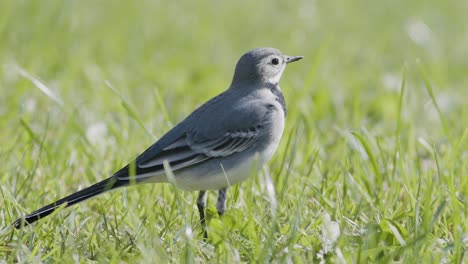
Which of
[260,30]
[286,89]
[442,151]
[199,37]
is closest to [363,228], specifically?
[442,151]

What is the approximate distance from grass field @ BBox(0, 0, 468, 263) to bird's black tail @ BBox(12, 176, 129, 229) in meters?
0.07

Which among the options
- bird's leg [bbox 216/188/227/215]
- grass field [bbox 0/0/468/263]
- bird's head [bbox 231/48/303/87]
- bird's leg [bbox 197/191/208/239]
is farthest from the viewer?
bird's head [bbox 231/48/303/87]

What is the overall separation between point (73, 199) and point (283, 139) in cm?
273

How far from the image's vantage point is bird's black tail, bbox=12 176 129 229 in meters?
4.14

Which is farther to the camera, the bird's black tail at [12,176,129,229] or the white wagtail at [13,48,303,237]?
the white wagtail at [13,48,303,237]

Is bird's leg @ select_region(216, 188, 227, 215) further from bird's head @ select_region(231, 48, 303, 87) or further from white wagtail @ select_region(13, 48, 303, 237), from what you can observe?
bird's head @ select_region(231, 48, 303, 87)

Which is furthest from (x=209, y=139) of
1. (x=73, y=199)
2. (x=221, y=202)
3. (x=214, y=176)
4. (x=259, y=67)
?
(x=73, y=199)

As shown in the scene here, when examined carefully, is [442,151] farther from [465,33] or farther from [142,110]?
[465,33]

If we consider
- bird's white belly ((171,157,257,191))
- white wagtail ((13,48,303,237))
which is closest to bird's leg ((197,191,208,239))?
white wagtail ((13,48,303,237))

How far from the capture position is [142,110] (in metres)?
7.40

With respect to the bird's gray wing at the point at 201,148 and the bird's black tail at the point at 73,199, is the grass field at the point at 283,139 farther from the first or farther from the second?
the bird's gray wing at the point at 201,148

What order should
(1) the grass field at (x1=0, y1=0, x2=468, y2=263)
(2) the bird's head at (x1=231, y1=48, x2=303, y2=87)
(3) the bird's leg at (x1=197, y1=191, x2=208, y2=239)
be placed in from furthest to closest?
1. (2) the bird's head at (x1=231, y1=48, x2=303, y2=87)
2. (3) the bird's leg at (x1=197, y1=191, x2=208, y2=239)
3. (1) the grass field at (x1=0, y1=0, x2=468, y2=263)

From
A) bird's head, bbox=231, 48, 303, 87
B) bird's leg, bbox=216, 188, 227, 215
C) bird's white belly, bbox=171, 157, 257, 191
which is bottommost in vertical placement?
bird's leg, bbox=216, 188, 227, 215

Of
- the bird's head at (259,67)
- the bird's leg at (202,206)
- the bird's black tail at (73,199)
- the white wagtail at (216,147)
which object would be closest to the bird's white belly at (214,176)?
the white wagtail at (216,147)
